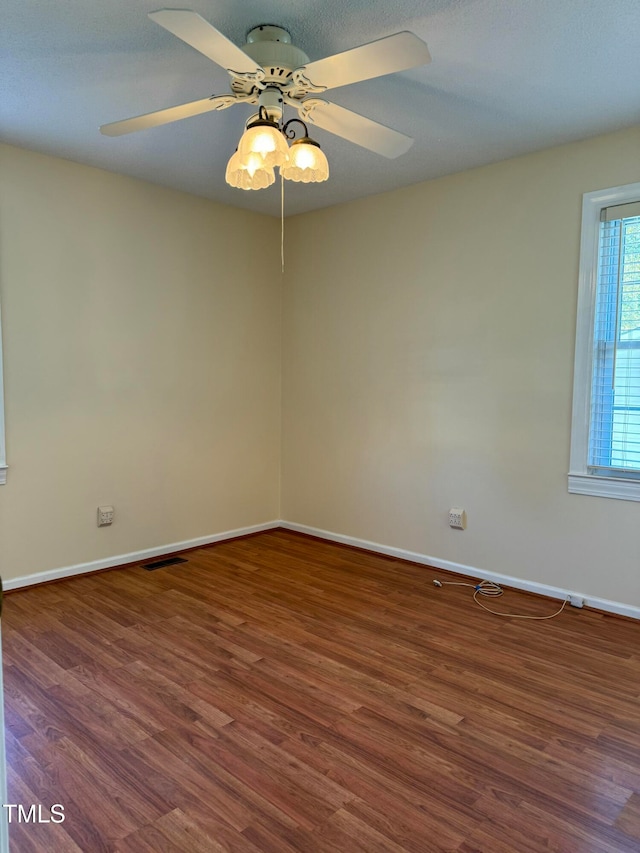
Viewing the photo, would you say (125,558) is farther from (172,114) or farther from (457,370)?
(172,114)

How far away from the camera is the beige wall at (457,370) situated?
3209 mm

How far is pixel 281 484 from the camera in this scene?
490cm

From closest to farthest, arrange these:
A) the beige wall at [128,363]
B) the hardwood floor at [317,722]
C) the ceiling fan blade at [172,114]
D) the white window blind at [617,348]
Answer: the hardwood floor at [317,722] < the ceiling fan blade at [172,114] < the white window blind at [617,348] < the beige wall at [128,363]

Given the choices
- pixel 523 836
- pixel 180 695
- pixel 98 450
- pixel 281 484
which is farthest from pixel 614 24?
pixel 281 484

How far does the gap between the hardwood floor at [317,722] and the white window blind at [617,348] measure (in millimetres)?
919

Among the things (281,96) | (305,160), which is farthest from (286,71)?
(305,160)

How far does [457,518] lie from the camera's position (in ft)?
12.2

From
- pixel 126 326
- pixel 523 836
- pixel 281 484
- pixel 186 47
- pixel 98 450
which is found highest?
pixel 186 47

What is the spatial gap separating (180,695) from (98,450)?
1910 mm

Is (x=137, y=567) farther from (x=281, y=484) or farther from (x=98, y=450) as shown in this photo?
(x=281, y=484)

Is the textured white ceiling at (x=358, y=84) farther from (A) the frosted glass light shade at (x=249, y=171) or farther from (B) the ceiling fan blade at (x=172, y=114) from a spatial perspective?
(A) the frosted glass light shade at (x=249, y=171)

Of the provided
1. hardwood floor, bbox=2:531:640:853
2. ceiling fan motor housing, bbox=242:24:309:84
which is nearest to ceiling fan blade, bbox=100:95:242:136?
ceiling fan motor housing, bbox=242:24:309:84

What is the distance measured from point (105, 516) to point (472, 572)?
7.94 feet

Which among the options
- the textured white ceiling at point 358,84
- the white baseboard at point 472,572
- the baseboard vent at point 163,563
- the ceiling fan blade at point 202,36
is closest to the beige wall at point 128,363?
the baseboard vent at point 163,563
